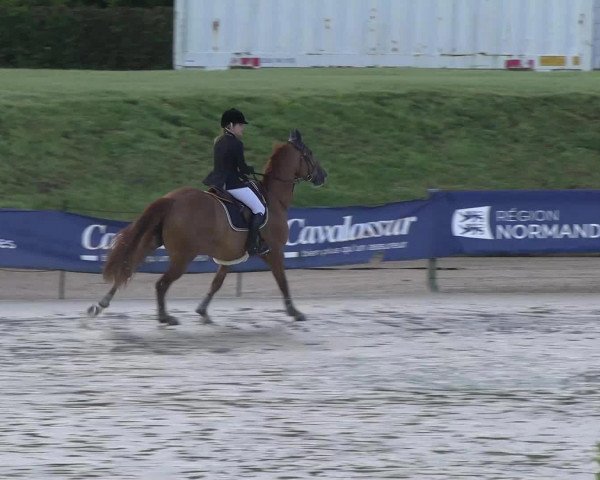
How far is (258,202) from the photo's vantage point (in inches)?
567

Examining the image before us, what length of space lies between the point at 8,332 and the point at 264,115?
1227 cm

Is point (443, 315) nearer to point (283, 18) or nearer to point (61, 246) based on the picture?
point (61, 246)

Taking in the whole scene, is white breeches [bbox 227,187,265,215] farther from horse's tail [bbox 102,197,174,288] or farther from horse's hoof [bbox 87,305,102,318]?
horse's hoof [bbox 87,305,102,318]

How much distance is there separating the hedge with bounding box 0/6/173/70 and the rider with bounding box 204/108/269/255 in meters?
21.7

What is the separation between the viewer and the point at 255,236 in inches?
566

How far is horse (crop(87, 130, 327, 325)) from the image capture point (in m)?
13.7

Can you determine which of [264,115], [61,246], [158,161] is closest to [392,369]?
[61,246]

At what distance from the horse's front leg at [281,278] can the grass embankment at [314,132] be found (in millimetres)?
6058

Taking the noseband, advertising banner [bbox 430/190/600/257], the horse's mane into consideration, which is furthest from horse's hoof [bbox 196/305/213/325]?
advertising banner [bbox 430/190/600/257]

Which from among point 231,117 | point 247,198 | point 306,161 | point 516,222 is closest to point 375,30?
point 516,222

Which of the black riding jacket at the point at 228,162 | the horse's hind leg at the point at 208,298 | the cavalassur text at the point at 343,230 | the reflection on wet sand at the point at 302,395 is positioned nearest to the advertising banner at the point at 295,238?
the cavalassur text at the point at 343,230

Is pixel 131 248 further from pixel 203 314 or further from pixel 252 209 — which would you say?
pixel 252 209

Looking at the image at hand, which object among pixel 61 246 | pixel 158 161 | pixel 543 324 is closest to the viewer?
pixel 543 324

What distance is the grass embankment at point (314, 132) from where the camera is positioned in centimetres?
2245
